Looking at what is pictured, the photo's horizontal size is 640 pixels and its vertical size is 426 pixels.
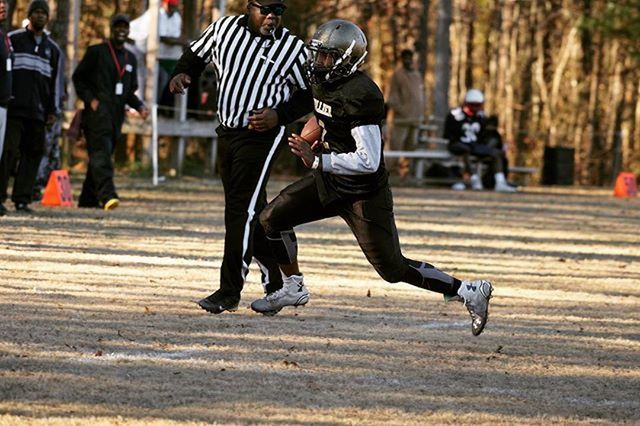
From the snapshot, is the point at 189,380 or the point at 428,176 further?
the point at 428,176

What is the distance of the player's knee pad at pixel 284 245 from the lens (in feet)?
35.8

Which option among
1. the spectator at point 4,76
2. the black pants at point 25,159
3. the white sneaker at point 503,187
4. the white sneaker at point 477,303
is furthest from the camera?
the white sneaker at point 503,187

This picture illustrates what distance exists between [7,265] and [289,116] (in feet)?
11.5

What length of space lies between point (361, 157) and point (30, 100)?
30.5 ft

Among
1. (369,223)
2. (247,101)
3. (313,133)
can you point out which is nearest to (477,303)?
(369,223)

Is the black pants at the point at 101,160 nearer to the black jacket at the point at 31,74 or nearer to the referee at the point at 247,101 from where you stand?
the black jacket at the point at 31,74

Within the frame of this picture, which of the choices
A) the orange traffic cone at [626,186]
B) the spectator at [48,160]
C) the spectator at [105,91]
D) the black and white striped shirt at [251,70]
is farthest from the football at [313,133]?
the orange traffic cone at [626,186]

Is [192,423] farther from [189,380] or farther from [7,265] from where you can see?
[7,265]

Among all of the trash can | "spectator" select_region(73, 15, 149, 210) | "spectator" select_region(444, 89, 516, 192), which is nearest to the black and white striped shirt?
"spectator" select_region(73, 15, 149, 210)

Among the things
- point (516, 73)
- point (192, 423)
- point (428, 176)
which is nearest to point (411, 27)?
point (516, 73)

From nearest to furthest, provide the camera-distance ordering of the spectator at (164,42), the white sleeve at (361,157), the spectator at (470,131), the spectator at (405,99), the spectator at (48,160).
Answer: the white sleeve at (361,157)
the spectator at (48,160)
the spectator at (164,42)
the spectator at (470,131)
the spectator at (405,99)

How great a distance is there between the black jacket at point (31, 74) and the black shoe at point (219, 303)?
26.2 feet

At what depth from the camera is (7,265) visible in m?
13.4

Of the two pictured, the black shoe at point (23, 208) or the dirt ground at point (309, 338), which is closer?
the dirt ground at point (309, 338)
